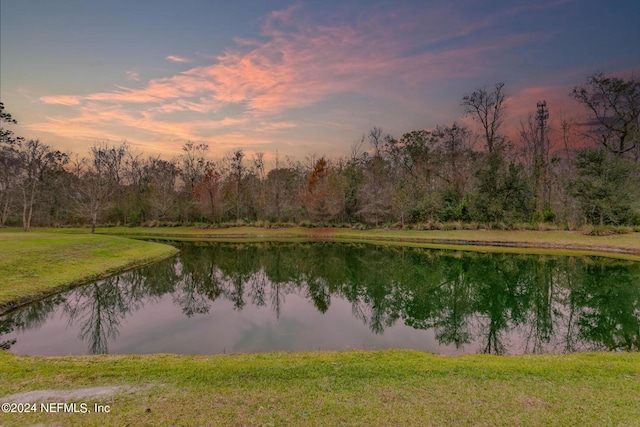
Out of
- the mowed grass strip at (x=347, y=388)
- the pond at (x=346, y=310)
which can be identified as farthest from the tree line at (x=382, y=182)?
the mowed grass strip at (x=347, y=388)

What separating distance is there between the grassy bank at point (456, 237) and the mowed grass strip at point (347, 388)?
20590 millimetres

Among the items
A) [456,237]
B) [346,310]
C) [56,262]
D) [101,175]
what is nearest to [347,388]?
[346,310]

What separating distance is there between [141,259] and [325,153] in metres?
37.7

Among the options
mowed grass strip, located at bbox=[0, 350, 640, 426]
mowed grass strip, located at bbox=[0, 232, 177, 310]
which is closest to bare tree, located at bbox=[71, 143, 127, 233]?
mowed grass strip, located at bbox=[0, 232, 177, 310]

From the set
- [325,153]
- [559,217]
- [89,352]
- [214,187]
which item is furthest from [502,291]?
[325,153]

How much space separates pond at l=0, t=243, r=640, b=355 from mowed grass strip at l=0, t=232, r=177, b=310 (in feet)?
2.34

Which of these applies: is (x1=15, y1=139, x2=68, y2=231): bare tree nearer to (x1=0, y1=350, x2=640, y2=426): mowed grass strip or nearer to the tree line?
the tree line

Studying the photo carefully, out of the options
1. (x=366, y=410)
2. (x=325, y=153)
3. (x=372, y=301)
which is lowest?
(x=372, y=301)

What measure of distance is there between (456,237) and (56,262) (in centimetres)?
2819

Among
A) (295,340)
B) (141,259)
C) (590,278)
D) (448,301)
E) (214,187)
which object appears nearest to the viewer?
(295,340)

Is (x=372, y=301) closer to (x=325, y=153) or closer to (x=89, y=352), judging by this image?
(x=89, y=352)

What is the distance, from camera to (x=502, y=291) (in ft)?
41.8

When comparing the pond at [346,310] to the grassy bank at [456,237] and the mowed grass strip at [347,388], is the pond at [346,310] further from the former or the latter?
the grassy bank at [456,237]

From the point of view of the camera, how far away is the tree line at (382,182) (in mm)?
29750
